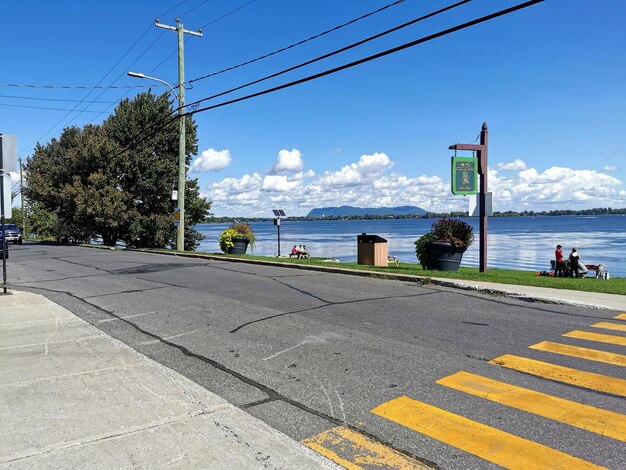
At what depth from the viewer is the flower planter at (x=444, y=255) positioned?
14480mm

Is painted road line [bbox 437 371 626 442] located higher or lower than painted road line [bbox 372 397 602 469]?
higher

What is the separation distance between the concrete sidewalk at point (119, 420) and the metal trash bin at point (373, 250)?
566 inches

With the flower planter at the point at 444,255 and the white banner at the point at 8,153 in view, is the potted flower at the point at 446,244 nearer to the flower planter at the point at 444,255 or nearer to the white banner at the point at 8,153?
the flower planter at the point at 444,255

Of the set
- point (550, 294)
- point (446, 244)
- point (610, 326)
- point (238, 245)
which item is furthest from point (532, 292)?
point (238, 245)

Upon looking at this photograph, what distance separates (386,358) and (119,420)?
9.80 feet

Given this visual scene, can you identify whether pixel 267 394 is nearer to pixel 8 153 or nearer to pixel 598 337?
pixel 598 337

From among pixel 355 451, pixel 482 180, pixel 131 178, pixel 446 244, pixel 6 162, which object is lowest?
pixel 355 451

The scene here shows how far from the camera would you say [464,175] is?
47.6 ft

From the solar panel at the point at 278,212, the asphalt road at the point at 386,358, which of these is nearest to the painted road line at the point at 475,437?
the asphalt road at the point at 386,358

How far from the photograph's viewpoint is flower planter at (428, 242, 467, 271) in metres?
14.5

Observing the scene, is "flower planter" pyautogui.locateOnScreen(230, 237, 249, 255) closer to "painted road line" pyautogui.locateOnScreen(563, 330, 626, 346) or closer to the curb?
the curb

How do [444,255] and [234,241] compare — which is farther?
[234,241]

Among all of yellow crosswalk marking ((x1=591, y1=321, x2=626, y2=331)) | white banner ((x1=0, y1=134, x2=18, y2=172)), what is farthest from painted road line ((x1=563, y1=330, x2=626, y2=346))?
white banner ((x1=0, y1=134, x2=18, y2=172))

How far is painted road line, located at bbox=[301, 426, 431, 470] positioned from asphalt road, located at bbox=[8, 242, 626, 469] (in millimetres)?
95
